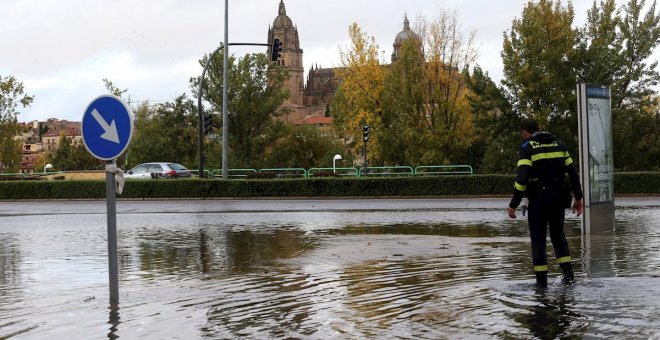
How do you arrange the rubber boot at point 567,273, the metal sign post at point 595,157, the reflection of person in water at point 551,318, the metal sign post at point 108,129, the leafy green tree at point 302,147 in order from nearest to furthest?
the reflection of person in water at point 551,318, the metal sign post at point 108,129, the rubber boot at point 567,273, the metal sign post at point 595,157, the leafy green tree at point 302,147

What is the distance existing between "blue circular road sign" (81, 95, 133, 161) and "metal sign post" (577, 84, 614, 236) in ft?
28.4

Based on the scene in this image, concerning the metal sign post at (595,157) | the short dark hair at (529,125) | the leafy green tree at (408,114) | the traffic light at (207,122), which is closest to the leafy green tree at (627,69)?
the leafy green tree at (408,114)

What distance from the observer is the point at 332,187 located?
35.2 meters

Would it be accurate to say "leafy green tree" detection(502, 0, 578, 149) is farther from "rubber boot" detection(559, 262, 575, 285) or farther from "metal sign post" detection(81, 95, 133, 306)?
"metal sign post" detection(81, 95, 133, 306)

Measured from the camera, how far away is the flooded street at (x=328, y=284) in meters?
6.67

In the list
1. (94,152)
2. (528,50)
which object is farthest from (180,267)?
(528,50)

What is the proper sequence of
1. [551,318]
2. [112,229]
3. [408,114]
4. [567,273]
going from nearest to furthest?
[551,318] → [112,229] → [567,273] → [408,114]

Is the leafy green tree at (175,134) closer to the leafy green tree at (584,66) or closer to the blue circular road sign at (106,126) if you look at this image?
the leafy green tree at (584,66)

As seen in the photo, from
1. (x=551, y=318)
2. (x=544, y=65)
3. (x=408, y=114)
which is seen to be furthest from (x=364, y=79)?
(x=551, y=318)

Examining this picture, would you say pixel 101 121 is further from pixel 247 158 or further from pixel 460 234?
pixel 247 158

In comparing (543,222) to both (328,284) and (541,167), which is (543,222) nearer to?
(541,167)

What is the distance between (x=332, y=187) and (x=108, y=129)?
27.2 meters

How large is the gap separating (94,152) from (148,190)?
29074 mm

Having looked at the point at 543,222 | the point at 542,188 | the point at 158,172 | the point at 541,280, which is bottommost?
the point at 541,280
